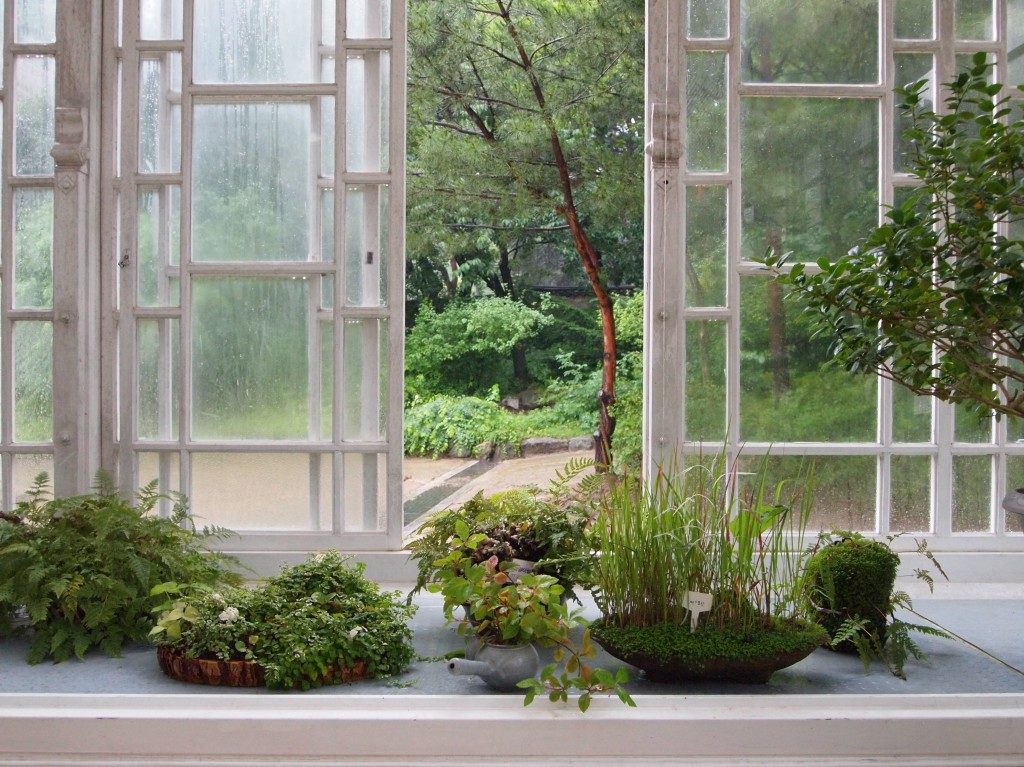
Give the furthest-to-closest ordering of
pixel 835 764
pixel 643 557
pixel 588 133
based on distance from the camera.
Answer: pixel 588 133 → pixel 643 557 → pixel 835 764

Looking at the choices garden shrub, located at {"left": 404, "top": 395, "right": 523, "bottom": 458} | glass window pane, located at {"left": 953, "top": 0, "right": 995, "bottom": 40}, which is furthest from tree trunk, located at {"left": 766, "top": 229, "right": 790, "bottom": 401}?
garden shrub, located at {"left": 404, "top": 395, "right": 523, "bottom": 458}

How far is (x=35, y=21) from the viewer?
3631mm

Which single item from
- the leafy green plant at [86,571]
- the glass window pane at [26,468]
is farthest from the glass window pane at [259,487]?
the leafy green plant at [86,571]

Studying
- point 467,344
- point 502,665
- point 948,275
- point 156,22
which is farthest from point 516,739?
point 467,344

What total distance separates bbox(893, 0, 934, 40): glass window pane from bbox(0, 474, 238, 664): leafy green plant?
2916 millimetres

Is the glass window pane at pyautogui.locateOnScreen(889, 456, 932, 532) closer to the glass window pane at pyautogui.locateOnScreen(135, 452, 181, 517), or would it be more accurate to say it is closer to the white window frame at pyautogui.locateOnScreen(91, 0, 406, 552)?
the white window frame at pyautogui.locateOnScreen(91, 0, 406, 552)

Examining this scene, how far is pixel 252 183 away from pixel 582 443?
697 cm

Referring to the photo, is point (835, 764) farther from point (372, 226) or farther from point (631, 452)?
point (631, 452)

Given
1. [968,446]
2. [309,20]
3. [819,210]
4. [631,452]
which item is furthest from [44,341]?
[631,452]

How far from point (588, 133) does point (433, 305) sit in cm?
368

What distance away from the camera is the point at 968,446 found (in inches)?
143

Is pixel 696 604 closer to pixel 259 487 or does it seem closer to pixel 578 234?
pixel 259 487

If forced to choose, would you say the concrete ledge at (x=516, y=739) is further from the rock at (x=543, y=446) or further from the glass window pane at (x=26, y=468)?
the rock at (x=543, y=446)

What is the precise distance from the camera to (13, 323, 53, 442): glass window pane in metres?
3.63
